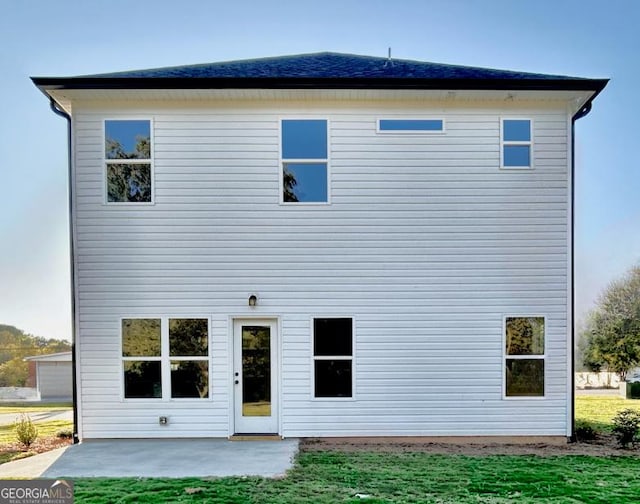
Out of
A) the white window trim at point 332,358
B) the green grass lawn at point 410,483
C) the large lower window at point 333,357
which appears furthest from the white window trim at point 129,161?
the green grass lawn at point 410,483

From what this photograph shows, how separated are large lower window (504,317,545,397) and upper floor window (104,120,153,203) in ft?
21.5

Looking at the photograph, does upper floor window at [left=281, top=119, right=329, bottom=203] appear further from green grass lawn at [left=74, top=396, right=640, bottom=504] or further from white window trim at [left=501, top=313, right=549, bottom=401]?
green grass lawn at [left=74, top=396, right=640, bottom=504]

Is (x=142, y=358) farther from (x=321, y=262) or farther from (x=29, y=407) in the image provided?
(x=29, y=407)

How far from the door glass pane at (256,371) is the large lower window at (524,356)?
3.99 meters

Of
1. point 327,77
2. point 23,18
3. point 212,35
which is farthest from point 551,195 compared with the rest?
point 23,18

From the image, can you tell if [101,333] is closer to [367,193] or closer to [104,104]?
[104,104]

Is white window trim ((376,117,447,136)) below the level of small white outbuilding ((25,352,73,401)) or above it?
above

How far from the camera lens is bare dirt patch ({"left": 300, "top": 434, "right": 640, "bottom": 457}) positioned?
5941 mm

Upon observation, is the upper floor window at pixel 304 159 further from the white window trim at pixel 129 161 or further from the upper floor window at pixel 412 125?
the white window trim at pixel 129 161

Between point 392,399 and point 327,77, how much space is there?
5.39 m

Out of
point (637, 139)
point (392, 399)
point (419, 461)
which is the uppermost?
point (637, 139)

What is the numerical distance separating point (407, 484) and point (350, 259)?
10.8 feet

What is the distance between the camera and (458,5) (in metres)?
10.7

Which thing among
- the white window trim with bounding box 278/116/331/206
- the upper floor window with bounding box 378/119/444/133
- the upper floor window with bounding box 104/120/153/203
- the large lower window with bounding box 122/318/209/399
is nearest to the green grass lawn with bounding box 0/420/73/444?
the large lower window with bounding box 122/318/209/399
